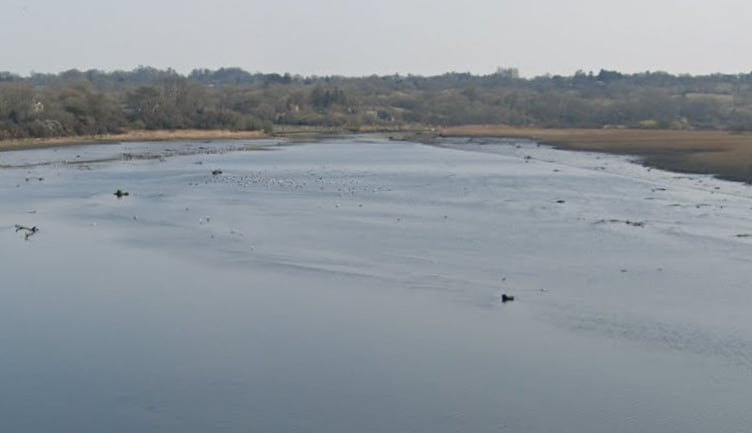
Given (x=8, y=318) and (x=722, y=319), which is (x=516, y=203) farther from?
(x=8, y=318)

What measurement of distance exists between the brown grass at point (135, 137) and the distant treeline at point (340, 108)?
0.80 metres

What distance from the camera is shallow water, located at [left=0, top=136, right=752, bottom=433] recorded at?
11164 millimetres

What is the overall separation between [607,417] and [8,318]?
977cm

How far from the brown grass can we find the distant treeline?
0.80 m

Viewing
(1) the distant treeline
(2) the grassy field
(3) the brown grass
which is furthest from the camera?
(1) the distant treeline

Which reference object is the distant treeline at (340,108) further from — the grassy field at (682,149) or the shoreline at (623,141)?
the grassy field at (682,149)

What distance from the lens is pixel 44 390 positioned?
11797 millimetres

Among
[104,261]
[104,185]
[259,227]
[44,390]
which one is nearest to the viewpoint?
[44,390]

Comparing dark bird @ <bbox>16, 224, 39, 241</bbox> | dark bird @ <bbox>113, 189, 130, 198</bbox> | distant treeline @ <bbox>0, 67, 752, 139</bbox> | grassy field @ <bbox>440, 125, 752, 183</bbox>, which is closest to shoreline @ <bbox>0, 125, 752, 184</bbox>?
grassy field @ <bbox>440, 125, 752, 183</bbox>

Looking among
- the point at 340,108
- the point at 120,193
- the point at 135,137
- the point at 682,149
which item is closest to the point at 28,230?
the point at 120,193

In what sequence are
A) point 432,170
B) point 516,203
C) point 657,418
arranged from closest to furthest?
point 657,418
point 516,203
point 432,170

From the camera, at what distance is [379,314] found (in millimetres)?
15492

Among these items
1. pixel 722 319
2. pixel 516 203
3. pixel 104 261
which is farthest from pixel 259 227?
pixel 722 319

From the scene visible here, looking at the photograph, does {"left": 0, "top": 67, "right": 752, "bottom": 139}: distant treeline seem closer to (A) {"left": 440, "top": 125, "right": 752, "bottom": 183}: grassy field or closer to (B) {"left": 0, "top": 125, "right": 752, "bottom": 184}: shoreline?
(B) {"left": 0, "top": 125, "right": 752, "bottom": 184}: shoreline
